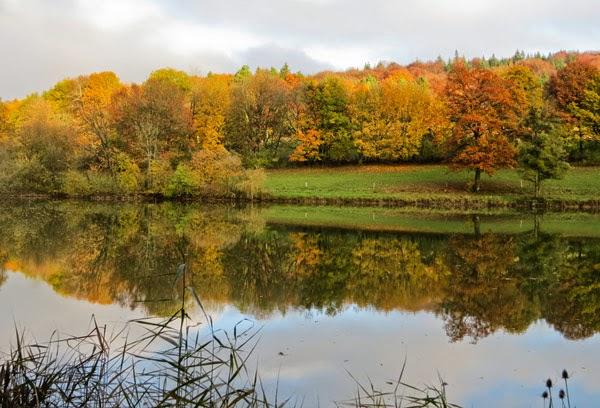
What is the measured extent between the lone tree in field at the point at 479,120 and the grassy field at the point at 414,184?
7.03 feet

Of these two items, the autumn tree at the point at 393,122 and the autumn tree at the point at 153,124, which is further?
the autumn tree at the point at 393,122

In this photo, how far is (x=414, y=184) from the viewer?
4512 centimetres

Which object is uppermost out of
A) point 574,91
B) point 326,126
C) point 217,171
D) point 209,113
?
point 574,91

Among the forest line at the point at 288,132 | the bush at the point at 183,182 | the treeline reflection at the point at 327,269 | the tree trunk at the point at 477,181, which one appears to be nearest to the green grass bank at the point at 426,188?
the tree trunk at the point at 477,181

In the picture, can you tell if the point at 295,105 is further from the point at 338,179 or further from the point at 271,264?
the point at 271,264

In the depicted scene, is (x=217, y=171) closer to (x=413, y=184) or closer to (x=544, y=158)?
(x=413, y=184)

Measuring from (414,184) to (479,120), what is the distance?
6.96 metres

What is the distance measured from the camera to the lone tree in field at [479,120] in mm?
40719

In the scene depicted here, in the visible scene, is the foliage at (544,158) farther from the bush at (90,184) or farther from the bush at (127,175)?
the bush at (90,184)

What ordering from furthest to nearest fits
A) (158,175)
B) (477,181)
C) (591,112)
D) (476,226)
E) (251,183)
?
(591,112)
(158,175)
(251,183)
(477,181)
(476,226)

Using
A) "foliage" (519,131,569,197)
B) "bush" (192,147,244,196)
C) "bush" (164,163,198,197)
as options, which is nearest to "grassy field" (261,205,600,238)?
"foliage" (519,131,569,197)

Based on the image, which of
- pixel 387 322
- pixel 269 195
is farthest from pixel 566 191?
pixel 387 322

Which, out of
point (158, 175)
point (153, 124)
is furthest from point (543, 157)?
point (153, 124)

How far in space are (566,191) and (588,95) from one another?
1388 cm
